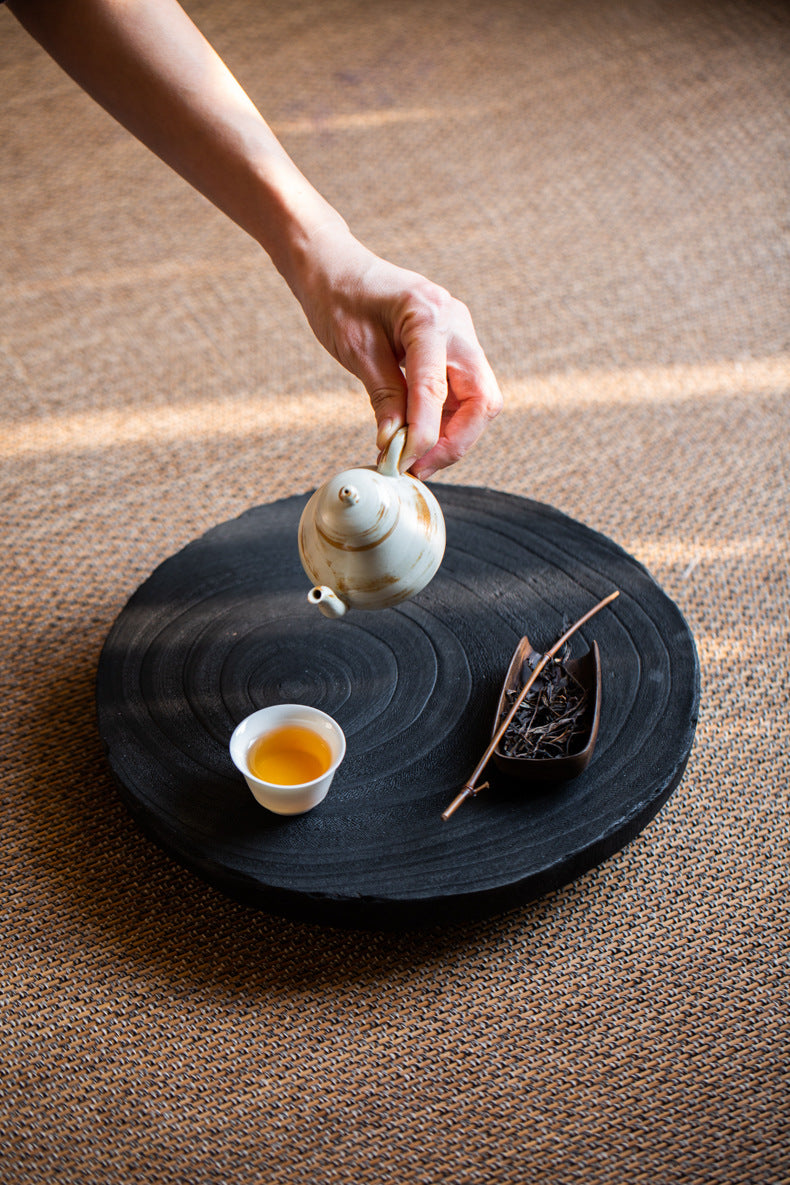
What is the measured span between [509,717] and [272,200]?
67 cm

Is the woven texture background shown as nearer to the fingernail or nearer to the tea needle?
the tea needle

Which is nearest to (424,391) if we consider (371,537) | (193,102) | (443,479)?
(371,537)

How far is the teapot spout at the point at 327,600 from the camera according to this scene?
39.9 inches

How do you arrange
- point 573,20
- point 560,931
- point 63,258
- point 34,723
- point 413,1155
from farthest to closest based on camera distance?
Answer: point 573,20
point 63,258
point 34,723
point 560,931
point 413,1155

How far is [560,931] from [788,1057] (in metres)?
0.27

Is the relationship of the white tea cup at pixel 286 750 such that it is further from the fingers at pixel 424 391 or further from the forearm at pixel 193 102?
the forearm at pixel 193 102

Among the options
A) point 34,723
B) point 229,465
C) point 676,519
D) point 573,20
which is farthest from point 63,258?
point 573,20

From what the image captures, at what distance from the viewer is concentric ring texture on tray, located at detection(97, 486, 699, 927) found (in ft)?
3.44

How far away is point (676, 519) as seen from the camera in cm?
169

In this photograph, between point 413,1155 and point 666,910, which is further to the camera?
point 666,910

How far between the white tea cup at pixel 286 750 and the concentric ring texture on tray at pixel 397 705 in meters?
0.03

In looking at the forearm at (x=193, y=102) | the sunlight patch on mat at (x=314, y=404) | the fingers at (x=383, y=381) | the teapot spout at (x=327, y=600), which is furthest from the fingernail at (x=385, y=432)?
the sunlight patch on mat at (x=314, y=404)

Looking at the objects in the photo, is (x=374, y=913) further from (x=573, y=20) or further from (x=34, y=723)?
(x=573, y=20)

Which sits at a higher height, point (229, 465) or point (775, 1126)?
point (229, 465)
